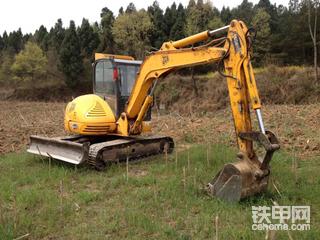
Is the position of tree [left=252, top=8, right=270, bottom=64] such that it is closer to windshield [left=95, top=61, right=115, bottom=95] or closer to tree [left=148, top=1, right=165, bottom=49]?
tree [left=148, top=1, right=165, bottom=49]

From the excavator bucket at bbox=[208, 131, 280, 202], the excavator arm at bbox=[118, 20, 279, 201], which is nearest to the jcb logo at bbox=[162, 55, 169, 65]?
the excavator arm at bbox=[118, 20, 279, 201]

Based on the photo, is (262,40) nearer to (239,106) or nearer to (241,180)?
(239,106)

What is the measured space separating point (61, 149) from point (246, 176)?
15.5 ft

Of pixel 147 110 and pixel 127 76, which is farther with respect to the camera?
pixel 127 76

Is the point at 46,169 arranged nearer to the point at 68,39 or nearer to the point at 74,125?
Answer: the point at 74,125

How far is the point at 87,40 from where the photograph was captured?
147 ft

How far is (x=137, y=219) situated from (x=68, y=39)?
134 feet

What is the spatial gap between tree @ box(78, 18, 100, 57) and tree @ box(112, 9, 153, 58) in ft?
19.8

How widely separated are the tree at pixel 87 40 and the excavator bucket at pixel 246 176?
4016 centimetres

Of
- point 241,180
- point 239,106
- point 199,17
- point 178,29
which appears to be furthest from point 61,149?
point 178,29

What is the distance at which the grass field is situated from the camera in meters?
4.90

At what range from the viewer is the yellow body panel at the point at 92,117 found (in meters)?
8.84

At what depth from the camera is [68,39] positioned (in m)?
43.6

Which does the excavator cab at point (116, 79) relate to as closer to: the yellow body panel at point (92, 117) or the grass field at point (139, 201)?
the yellow body panel at point (92, 117)
